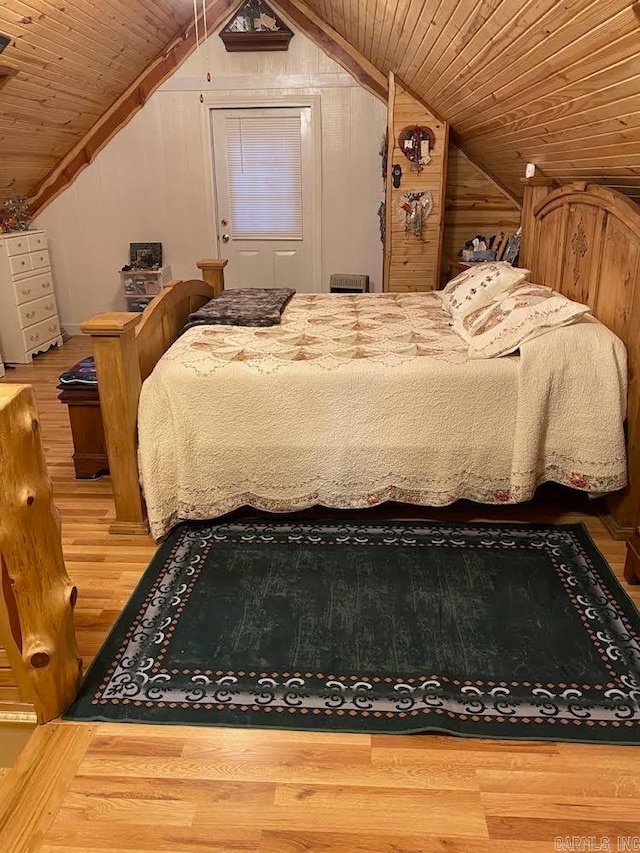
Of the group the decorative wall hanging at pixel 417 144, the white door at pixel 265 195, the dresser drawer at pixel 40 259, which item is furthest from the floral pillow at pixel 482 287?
the dresser drawer at pixel 40 259

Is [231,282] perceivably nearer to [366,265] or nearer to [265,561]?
[366,265]

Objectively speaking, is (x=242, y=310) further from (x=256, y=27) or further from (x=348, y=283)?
(x=256, y=27)

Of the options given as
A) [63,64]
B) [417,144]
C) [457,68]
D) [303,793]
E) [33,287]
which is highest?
[63,64]

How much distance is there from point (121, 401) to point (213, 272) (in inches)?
76.2

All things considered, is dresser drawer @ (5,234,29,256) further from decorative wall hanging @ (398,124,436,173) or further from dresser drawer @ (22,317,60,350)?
decorative wall hanging @ (398,124,436,173)

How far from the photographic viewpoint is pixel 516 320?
8.45 ft

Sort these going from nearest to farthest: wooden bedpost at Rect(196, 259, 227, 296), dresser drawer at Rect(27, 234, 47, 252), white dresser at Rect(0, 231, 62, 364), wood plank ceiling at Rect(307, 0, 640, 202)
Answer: wood plank ceiling at Rect(307, 0, 640, 202) < wooden bedpost at Rect(196, 259, 227, 296) < white dresser at Rect(0, 231, 62, 364) < dresser drawer at Rect(27, 234, 47, 252)

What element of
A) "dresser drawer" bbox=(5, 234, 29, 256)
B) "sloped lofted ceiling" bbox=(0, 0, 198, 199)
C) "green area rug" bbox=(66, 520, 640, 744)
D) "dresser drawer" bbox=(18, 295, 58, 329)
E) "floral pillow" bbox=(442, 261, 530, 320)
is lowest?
"green area rug" bbox=(66, 520, 640, 744)

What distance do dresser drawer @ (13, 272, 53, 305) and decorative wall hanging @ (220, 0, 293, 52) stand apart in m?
2.39

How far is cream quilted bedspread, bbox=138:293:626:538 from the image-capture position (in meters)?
2.42

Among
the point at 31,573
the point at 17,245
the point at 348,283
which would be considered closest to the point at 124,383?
the point at 31,573

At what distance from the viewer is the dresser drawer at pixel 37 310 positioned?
16.4 ft

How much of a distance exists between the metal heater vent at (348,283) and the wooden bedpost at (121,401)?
317cm

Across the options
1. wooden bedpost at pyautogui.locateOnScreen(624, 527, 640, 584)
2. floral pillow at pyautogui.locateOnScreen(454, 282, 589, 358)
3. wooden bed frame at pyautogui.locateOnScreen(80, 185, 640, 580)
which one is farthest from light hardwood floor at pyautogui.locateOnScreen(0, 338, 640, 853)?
floral pillow at pyautogui.locateOnScreen(454, 282, 589, 358)
